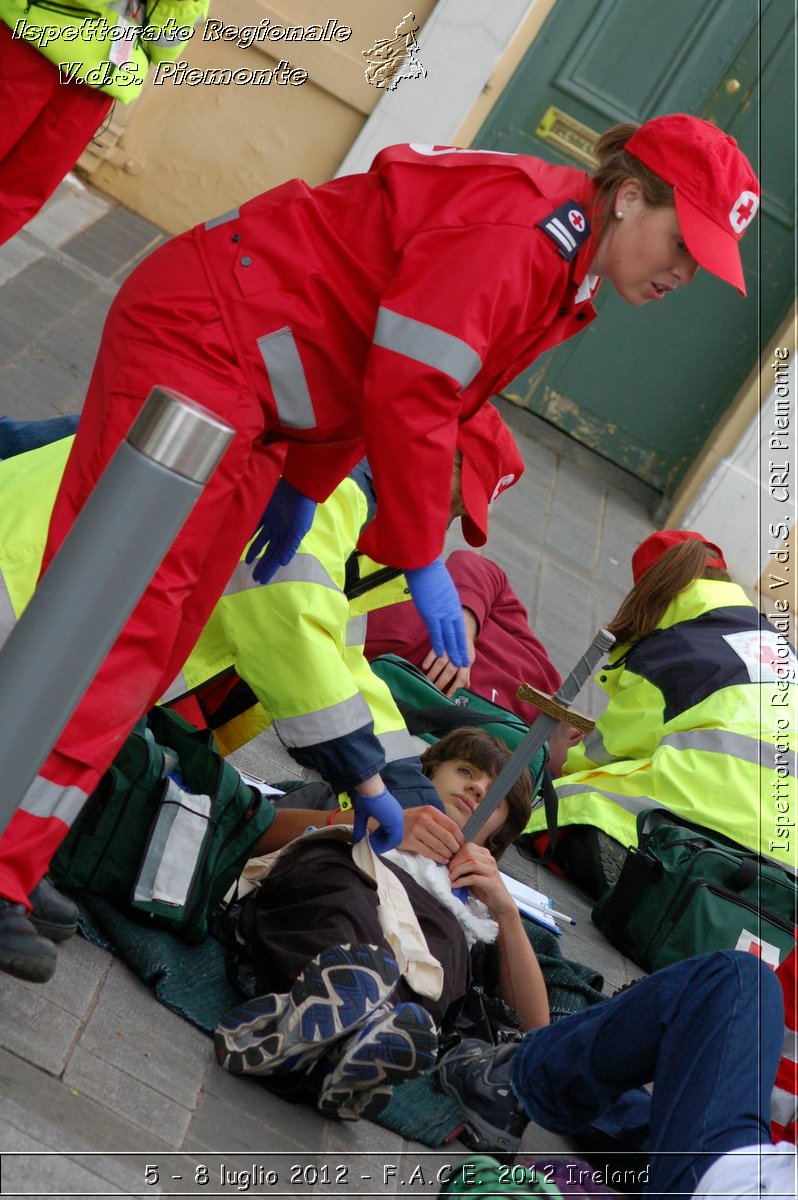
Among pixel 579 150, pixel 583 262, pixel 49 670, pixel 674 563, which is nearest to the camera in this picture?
pixel 49 670

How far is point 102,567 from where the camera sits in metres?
1.39

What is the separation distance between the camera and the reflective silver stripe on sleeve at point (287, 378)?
91.8 inches

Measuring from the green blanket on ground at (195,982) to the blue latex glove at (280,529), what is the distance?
69cm

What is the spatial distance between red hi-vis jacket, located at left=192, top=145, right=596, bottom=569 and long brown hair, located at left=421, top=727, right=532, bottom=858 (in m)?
1.25

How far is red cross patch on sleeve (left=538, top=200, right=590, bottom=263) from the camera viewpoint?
227 cm

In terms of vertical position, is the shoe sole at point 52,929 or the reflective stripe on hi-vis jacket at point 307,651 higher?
the reflective stripe on hi-vis jacket at point 307,651

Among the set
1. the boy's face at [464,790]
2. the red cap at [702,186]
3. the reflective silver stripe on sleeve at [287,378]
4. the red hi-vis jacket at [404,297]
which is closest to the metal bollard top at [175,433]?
the red hi-vis jacket at [404,297]

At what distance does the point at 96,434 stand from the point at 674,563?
2.66 m

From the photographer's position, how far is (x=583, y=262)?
2.34 m

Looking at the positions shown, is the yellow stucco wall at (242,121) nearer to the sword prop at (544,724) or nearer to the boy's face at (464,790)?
the boy's face at (464,790)

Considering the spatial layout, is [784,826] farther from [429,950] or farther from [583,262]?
[583,262]

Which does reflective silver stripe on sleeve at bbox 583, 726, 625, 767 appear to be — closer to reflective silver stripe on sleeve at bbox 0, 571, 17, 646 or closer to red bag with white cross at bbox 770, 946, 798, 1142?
red bag with white cross at bbox 770, 946, 798, 1142

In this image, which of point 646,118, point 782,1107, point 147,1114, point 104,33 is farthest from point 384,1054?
point 646,118

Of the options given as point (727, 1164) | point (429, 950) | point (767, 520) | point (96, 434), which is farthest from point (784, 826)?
point (767, 520)
